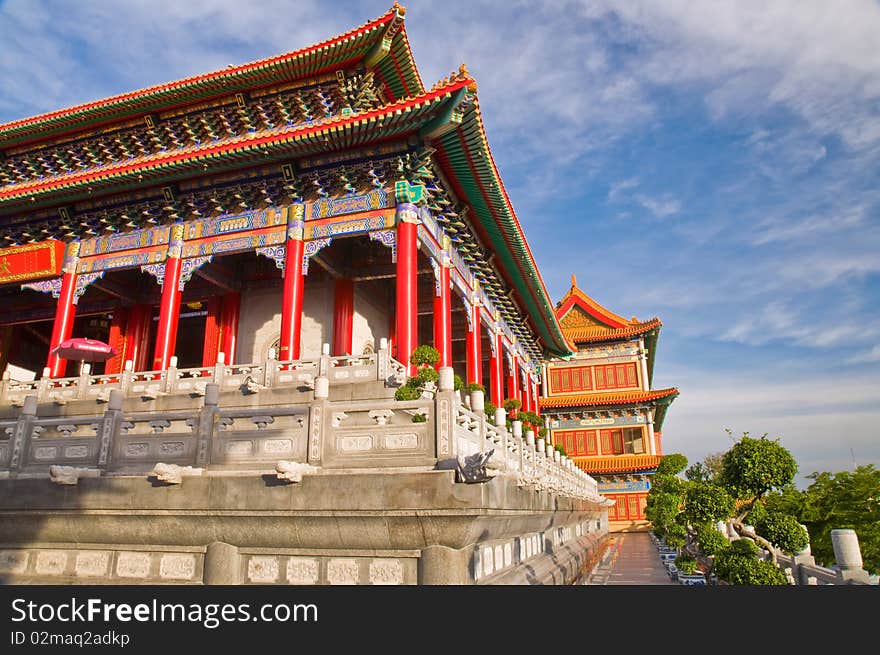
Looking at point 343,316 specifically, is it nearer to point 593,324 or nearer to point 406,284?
point 406,284

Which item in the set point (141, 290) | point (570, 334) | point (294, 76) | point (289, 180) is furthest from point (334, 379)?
point (570, 334)

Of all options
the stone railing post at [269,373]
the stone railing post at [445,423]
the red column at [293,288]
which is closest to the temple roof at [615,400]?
the red column at [293,288]

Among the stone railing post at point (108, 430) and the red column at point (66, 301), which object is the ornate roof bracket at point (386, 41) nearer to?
the red column at point (66, 301)

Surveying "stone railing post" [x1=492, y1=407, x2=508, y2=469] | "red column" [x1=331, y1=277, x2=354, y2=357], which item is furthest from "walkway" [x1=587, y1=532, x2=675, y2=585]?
"red column" [x1=331, y1=277, x2=354, y2=357]

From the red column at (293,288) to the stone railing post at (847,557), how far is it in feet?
37.4

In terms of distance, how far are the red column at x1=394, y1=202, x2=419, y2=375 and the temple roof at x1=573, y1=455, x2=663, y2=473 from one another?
906 inches

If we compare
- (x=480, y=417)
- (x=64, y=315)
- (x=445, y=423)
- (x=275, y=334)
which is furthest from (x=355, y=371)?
(x=64, y=315)

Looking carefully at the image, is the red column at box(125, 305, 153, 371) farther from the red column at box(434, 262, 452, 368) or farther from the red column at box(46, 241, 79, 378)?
the red column at box(434, 262, 452, 368)

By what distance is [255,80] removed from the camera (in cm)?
1719

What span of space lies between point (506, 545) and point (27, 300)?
21.8 meters

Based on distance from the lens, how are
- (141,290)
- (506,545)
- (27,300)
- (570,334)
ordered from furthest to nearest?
(570,334), (27,300), (141,290), (506,545)

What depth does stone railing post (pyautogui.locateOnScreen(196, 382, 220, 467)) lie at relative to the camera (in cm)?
732
